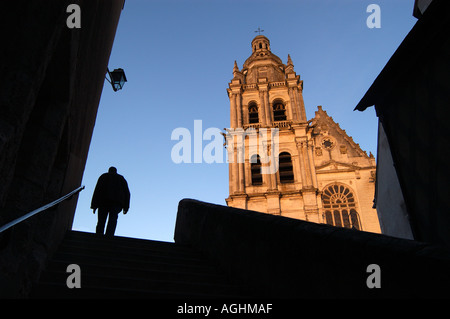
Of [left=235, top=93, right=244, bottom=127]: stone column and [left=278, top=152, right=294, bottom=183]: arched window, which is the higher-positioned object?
[left=235, top=93, right=244, bottom=127]: stone column

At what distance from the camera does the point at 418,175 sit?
4340 millimetres

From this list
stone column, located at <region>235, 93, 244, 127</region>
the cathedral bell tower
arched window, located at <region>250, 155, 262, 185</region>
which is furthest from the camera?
stone column, located at <region>235, 93, 244, 127</region>

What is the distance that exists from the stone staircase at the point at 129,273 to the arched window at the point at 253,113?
70.2ft

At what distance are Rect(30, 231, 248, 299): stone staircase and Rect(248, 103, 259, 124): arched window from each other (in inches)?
843

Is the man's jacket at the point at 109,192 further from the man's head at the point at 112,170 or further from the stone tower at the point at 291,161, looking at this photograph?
the stone tower at the point at 291,161

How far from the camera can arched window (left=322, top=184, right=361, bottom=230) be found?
21.3 metres

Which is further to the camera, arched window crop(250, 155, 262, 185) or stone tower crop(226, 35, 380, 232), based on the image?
arched window crop(250, 155, 262, 185)

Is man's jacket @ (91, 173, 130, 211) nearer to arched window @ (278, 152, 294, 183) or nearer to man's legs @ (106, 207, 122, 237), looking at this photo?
man's legs @ (106, 207, 122, 237)

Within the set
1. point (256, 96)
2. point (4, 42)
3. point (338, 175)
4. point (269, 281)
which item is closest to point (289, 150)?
point (338, 175)

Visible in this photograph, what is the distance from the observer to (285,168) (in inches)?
904

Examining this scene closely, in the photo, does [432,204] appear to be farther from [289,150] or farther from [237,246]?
[289,150]

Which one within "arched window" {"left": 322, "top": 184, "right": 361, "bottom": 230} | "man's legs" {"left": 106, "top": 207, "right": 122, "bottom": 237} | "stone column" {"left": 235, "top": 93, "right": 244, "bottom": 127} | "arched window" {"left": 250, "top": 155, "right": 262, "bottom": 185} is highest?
"stone column" {"left": 235, "top": 93, "right": 244, "bottom": 127}

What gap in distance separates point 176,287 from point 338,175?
22.4 metres

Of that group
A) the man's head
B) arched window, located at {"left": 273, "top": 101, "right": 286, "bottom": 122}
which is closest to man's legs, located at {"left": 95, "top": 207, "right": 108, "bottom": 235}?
the man's head
